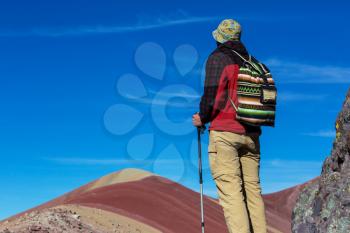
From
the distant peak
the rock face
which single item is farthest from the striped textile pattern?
the distant peak

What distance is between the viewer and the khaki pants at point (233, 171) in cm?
495

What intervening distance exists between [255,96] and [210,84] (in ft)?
1.39

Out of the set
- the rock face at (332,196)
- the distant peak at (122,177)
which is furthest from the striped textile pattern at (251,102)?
the distant peak at (122,177)

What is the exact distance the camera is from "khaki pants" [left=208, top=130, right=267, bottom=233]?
4.95 meters

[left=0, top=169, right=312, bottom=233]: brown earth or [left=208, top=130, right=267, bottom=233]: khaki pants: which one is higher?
[left=208, top=130, right=267, bottom=233]: khaki pants

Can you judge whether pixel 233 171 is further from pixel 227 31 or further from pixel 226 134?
pixel 227 31

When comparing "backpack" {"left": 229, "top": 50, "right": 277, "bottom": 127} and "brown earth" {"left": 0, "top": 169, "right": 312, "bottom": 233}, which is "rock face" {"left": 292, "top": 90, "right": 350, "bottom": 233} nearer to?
"backpack" {"left": 229, "top": 50, "right": 277, "bottom": 127}

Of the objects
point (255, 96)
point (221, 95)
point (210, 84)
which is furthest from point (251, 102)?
point (210, 84)

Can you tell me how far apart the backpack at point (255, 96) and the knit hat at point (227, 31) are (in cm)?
25

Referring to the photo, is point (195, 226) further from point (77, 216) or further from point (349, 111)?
point (349, 111)

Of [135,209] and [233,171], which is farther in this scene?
[135,209]

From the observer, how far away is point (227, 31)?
5324 mm

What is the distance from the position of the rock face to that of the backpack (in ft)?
2.71

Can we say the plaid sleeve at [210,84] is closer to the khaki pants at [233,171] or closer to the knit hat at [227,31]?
the khaki pants at [233,171]
